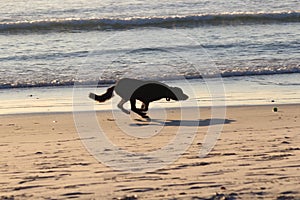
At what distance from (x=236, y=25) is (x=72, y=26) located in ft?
16.8

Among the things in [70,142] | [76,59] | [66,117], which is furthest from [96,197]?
[76,59]

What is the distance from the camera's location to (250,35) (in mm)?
20281

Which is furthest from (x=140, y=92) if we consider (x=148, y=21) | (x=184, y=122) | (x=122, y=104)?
(x=148, y=21)

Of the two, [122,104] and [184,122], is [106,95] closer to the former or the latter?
[122,104]

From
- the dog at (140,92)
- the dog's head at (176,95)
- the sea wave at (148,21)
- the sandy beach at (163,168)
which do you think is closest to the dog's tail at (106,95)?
the dog at (140,92)

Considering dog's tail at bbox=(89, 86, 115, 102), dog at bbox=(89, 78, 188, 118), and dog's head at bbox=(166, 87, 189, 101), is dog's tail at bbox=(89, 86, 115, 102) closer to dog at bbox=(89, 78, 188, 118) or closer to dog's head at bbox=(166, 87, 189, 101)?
dog at bbox=(89, 78, 188, 118)

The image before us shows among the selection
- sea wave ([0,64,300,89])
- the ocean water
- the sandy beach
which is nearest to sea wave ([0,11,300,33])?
the ocean water

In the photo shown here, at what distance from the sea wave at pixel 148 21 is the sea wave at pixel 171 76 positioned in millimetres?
8962

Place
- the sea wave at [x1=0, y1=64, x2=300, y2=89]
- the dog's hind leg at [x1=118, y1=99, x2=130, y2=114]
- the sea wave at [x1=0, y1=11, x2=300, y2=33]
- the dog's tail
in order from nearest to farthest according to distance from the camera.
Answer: the dog's hind leg at [x1=118, y1=99, x2=130, y2=114] → the dog's tail → the sea wave at [x1=0, y1=64, x2=300, y2=89] → the sea wave at [x1=0, y1=11, x2=300, y2=33]

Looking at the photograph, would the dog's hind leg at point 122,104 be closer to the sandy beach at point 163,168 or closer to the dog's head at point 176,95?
the dog's head at point 176,95

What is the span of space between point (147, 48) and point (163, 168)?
11.7 metres

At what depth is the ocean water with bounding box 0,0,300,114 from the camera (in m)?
12.5

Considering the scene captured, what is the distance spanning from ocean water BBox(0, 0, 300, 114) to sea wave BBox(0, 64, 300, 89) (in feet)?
0.06

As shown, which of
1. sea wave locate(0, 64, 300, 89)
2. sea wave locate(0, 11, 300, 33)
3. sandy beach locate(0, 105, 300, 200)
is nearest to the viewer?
sandy beach locate(0, 105, 300, 200)
